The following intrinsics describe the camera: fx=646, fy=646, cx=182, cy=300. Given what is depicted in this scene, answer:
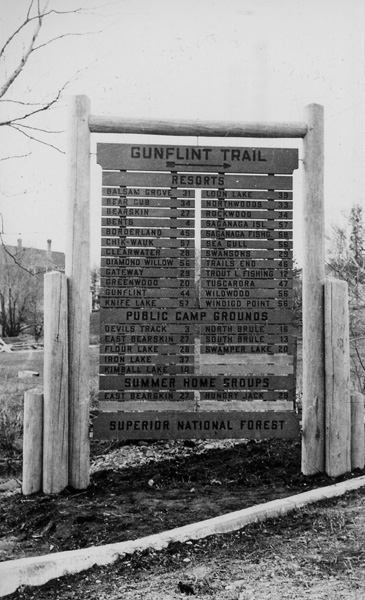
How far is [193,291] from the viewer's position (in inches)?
210

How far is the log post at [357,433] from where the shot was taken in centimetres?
552

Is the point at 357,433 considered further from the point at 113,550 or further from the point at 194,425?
the point at 113,550

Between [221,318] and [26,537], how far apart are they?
7.40 ft

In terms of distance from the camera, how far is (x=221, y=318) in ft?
17.6

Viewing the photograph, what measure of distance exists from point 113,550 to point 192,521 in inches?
30.6

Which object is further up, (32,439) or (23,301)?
(23,301)

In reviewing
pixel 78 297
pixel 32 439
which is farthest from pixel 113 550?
pixel 78 297

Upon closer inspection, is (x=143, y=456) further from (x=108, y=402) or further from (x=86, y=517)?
(x=86, y=517)

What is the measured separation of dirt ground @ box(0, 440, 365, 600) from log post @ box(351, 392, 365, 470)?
11 centimetres

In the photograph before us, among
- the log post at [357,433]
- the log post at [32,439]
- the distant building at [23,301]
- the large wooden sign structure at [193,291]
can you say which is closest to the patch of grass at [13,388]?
the distant building at [23,301]

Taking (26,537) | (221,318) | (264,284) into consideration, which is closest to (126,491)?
(26,537)

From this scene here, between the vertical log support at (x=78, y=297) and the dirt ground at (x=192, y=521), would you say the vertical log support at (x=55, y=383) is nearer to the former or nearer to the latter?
the vertical log support at (x=78, y=297)

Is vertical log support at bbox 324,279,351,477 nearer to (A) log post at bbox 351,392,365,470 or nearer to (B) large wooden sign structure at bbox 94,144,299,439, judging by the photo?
(A) log post at bbox 351,392,365,470

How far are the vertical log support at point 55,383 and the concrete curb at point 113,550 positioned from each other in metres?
1.41
